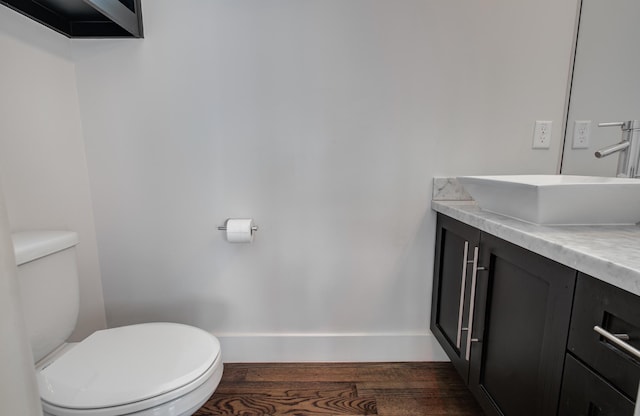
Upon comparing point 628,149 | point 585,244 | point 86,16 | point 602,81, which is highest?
point 86,16

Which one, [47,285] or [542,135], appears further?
[542,135]

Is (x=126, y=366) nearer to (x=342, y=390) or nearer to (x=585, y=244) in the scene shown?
(x=342, y=390)

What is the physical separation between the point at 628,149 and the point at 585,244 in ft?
2.07

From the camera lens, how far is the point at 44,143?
118 cm

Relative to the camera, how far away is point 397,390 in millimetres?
1356

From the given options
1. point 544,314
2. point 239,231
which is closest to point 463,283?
point 544,314

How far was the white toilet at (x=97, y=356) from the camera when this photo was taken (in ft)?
2.53

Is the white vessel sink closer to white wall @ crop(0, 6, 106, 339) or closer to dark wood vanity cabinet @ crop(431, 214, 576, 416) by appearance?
dark wood vanity cabinet @ crop(431, 214, 576, 416)

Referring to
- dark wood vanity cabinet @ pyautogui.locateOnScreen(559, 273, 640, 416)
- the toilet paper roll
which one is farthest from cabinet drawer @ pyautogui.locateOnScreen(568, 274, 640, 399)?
the toilet paper roll

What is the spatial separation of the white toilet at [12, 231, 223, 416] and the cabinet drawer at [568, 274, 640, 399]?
965 millimetres

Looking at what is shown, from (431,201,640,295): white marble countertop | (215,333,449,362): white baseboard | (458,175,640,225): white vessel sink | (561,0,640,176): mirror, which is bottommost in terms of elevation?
(215,333,449,362): white baseboard

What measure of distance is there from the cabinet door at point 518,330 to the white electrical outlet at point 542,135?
734 mm

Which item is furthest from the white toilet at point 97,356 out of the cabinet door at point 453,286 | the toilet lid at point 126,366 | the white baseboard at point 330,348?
the cabinet door at point 453,286

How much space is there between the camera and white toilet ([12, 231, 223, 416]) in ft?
2.53
